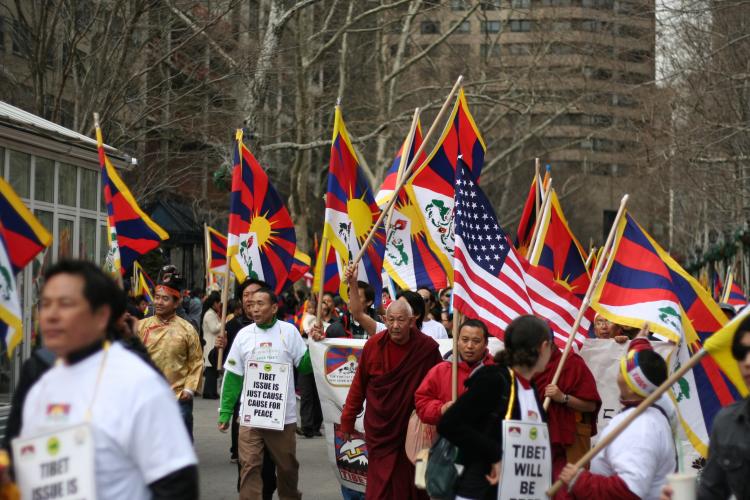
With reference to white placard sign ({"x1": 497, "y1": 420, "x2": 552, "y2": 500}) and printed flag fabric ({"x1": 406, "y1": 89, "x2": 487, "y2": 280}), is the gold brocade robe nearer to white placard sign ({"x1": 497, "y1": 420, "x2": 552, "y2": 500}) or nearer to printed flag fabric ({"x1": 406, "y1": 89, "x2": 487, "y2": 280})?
printed flag fabric ({"x1": 406, "y1": 89, "x2": 487, "y2": 280})

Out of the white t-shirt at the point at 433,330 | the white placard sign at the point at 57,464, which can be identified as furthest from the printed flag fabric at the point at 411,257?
the white placard sign at the point at 57,464

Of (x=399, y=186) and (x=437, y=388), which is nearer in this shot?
(x=437, y=388)

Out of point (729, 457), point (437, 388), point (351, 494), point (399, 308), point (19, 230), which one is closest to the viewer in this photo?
point (729, 457)

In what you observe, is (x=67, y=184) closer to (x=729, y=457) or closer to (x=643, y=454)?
(x=643, y=454)

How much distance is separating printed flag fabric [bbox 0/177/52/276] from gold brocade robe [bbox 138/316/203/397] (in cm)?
222

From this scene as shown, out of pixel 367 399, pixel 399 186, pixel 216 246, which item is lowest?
pixel 367 399

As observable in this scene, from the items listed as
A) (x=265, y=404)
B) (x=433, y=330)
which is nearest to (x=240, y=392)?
(x=265, y=404)

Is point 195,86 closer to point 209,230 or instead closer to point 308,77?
point 209,230

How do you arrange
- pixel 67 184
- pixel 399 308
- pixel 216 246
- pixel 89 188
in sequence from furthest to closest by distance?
pixel 216 246, pixel 89 188, pixel 67 184, pixel 399 308

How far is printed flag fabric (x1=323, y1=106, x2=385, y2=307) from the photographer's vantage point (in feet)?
37.9

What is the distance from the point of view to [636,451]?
5.65 metres

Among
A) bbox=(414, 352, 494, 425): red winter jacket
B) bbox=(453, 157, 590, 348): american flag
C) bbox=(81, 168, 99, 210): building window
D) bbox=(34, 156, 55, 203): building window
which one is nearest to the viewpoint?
bbox=(414, 352, 494, 425): red winter jacket

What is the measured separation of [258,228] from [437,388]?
5.12 m

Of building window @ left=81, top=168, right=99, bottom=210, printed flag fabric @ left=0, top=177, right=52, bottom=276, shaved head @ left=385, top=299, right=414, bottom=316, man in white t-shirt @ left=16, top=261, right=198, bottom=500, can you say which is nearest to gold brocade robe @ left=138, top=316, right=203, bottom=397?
shaved head @ left=385, top=299, right=414, bottom=316
